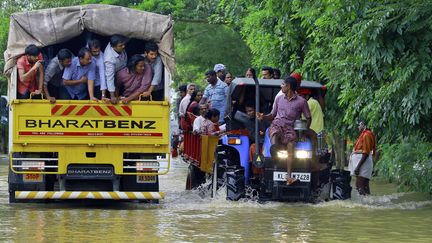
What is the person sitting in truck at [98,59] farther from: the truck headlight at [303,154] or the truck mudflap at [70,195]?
the truck headlight at [303,154]

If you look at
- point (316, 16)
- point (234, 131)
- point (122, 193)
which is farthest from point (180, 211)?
point (316, 16)

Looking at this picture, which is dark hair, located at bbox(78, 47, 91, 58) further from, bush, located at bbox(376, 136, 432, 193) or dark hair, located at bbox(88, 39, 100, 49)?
bush, located at bbox(376, 136, 432, 193)

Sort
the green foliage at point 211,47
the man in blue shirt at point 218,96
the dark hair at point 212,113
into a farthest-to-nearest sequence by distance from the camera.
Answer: the green foliage at point 211,47 → the man in blue shirt at point 218,96 → the dark hair at point 212,113

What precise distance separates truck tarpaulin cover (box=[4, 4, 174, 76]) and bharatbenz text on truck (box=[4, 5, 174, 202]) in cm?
2

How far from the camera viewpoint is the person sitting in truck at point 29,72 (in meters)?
16.7

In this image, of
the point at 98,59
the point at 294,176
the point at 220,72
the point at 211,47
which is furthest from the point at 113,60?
the point at 211,47

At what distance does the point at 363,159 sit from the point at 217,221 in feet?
21.8

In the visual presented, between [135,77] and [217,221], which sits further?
[135,77]

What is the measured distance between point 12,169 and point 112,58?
7.60 ft

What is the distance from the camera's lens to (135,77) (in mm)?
17266

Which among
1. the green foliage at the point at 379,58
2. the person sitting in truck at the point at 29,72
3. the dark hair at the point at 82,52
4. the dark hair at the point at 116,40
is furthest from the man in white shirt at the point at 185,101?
the person sitting in truck at the point at 29,72

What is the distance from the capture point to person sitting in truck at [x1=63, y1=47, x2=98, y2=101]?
1697 cm

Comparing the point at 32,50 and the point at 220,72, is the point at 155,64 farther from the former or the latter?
the point at 220,72

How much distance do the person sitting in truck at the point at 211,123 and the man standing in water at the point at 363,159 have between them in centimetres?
292
